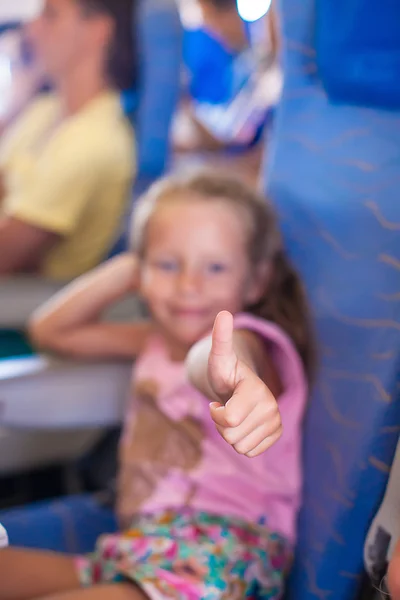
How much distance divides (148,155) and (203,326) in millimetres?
630

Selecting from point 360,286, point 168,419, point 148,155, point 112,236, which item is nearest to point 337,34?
point 360,286

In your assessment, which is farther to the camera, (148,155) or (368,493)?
(148,155)

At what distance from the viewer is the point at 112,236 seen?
1547 millimetres

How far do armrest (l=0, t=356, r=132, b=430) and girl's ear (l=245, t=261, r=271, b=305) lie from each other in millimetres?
246

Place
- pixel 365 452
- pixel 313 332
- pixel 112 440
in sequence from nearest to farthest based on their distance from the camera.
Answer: pixel 365 452, pixel 313 332, pixel 112 440

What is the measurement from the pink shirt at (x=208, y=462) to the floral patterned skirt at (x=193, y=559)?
0.02m

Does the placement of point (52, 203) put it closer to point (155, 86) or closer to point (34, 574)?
point (155, 86)

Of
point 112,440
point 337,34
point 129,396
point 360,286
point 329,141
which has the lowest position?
point 112,440

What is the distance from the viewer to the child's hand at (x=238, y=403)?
1.60 feet

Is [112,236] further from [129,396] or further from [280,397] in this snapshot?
[280,397]

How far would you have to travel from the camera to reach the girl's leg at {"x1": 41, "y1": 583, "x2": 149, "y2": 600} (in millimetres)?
769

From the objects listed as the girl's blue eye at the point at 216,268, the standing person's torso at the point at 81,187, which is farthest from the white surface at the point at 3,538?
the standing person's torso at the point at 81,187

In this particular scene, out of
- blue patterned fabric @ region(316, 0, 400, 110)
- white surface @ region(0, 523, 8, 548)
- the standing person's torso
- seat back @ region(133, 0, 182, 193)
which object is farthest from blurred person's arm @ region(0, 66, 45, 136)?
white surface @ region(0, 523, 8, 548)

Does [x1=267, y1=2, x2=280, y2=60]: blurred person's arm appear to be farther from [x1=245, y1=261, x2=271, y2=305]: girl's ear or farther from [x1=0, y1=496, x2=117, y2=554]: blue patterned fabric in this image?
[x1=0, y1=496, x2=117, y2=554]: blue patterned fabric
